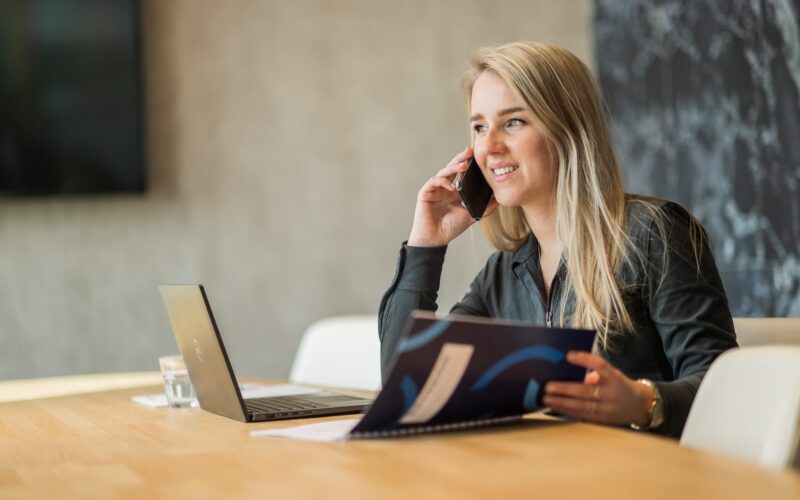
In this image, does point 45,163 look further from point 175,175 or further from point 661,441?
point 661,441

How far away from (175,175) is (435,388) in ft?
10.3

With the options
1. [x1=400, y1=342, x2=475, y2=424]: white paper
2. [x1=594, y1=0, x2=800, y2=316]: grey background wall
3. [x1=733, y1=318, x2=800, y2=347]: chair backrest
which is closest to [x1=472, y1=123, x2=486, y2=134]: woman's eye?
[x1=733, y1=318, x2=800, y2=347]: chair backrest

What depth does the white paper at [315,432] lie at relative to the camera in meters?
1.22

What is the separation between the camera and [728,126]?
3443 millimetres

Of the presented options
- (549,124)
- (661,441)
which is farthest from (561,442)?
(549,124)

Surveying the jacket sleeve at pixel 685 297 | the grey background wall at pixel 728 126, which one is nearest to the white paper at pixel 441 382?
the jacket sleeve at pixel 685 297

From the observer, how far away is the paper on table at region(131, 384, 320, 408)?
6.13 feet

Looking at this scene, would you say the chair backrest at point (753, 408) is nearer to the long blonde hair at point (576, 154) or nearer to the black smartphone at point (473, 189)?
the long blonde hair at point (576, 154)

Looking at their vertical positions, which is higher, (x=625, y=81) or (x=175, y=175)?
(x=625, y=81)

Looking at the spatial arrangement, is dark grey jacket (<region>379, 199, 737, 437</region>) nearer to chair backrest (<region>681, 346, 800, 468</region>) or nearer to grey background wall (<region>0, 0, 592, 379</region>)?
chair backrest (<region>681, 346, 800, 468</region>)

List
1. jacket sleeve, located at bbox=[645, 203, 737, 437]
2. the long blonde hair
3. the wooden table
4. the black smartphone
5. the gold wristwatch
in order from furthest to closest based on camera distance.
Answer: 1. the black smartphone
2. the long blonde hair
3. jacket sleeve, located at bbox=[645, 203, 737, 437]
4. the gold wristwatch
5. the wooden table

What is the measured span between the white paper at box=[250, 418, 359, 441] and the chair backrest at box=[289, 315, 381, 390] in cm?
112

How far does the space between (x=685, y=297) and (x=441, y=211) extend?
55 centimetres

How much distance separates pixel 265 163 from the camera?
4219mm
